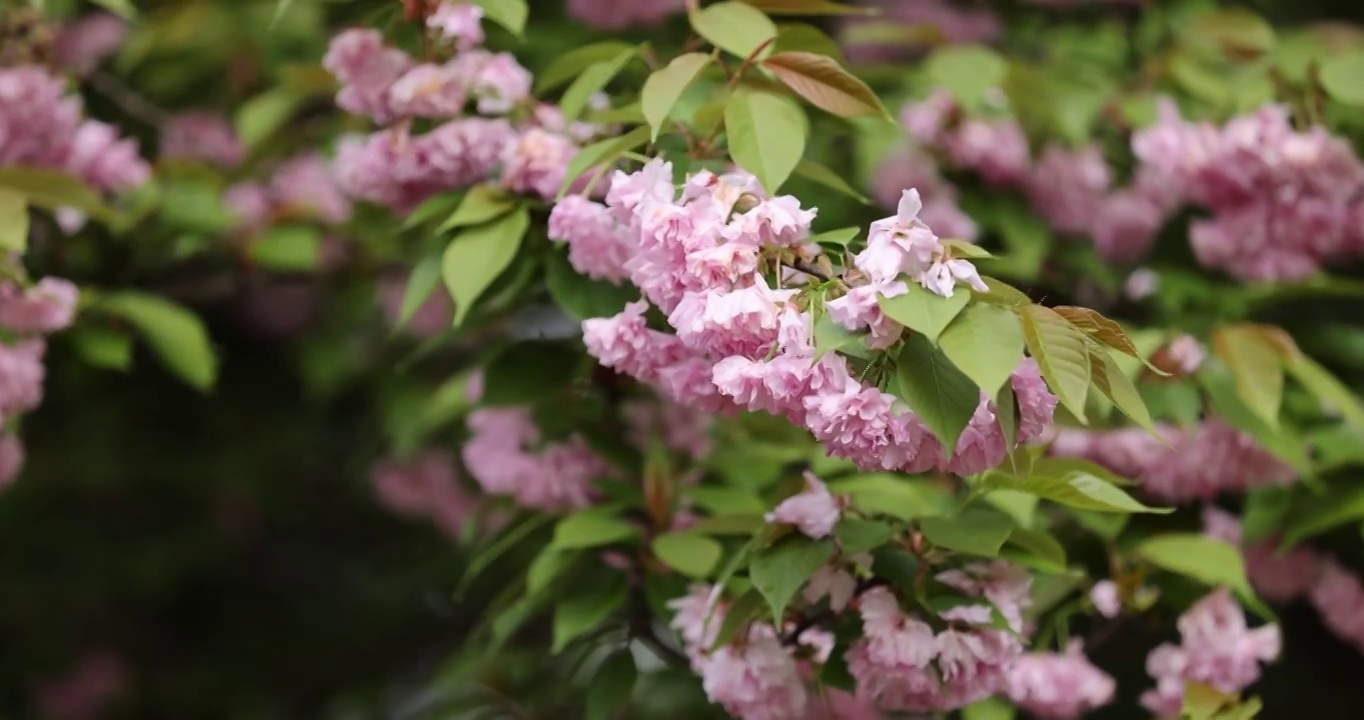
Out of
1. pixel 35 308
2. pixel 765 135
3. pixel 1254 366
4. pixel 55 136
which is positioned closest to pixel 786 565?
pixel 765 135

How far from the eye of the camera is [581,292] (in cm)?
143

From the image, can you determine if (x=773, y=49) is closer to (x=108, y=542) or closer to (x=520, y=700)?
(x=520, y=700)

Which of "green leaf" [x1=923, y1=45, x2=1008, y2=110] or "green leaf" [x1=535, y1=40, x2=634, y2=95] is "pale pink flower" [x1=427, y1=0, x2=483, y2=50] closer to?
"green leaf" [x1=535, y1=40, x2=634, y2=95]

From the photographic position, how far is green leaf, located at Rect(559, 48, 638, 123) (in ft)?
4.48

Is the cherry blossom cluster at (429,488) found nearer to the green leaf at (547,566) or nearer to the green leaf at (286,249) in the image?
the green leaf at (286,249)

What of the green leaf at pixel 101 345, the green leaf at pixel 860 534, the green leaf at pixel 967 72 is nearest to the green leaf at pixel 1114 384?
the green leaf at pixel 860 534

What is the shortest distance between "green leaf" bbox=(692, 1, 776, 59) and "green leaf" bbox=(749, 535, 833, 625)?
474 millimetres

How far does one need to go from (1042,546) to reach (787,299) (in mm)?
443

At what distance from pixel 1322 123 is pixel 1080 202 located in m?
0.38

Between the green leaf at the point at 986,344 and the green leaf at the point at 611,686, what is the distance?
679 mm

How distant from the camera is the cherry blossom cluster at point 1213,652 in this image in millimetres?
1554

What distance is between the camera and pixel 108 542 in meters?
3.24

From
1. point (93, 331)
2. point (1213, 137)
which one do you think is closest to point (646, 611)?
point (93, 331)

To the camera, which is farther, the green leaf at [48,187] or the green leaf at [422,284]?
the green leaf at [48,187]
